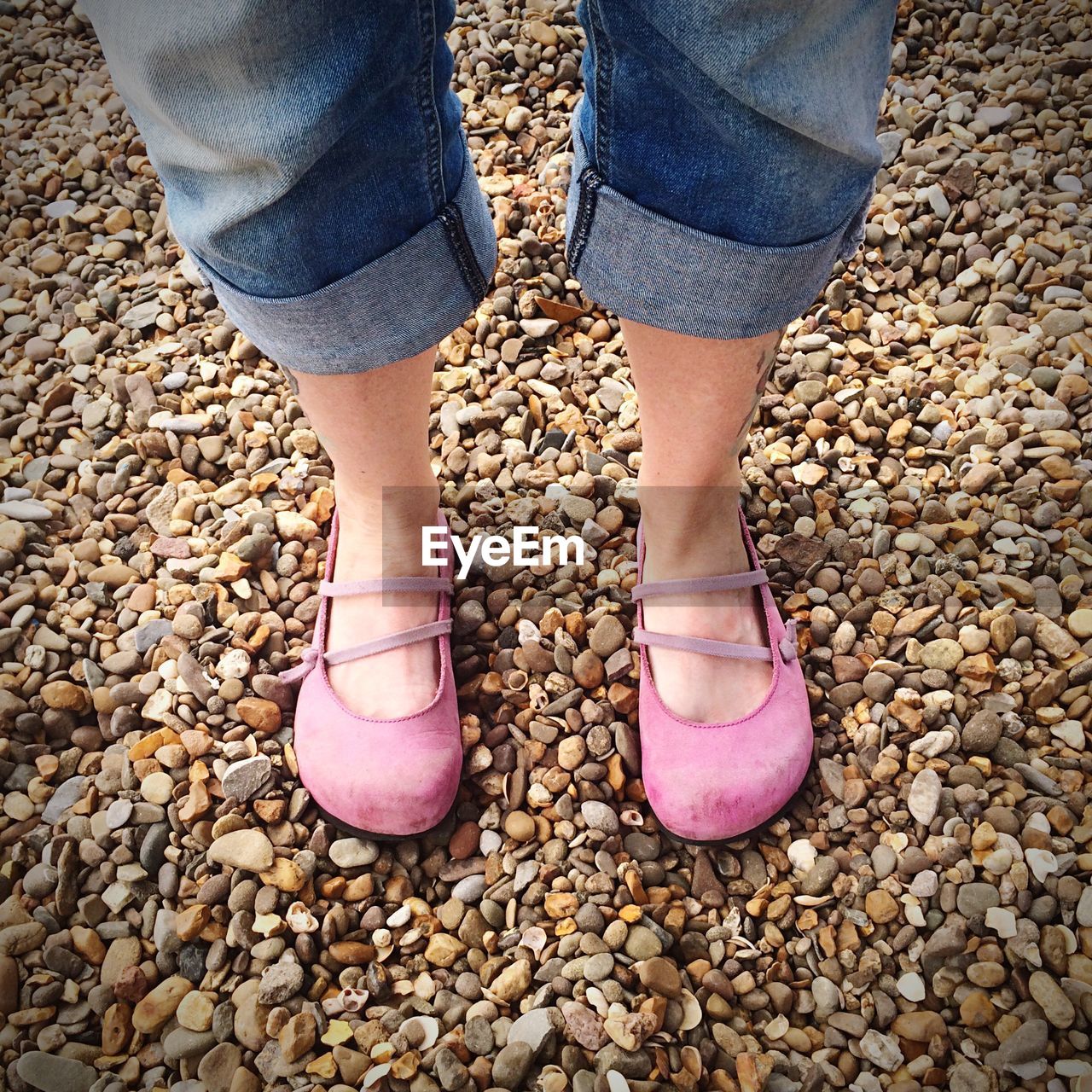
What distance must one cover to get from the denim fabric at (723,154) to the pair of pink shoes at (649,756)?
480 mm

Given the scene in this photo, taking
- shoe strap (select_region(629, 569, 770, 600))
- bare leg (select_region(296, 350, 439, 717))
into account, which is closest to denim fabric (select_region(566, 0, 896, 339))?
bare leg (select_region(296, 350, 439, 717))

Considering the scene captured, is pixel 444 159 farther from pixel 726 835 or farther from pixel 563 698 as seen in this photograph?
pixel 726 835

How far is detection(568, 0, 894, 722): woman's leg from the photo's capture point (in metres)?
0.71

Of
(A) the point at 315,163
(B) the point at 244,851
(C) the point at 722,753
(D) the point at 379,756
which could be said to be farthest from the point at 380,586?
(A) the point at 315,163

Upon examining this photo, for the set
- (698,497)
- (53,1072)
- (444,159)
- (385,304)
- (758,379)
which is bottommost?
(53,1072)

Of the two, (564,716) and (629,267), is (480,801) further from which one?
(629,267)

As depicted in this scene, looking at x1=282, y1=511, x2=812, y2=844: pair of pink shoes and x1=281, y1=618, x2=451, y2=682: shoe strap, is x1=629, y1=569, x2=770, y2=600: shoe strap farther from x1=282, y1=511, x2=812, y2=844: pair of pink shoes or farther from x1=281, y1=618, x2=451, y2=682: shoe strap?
x1=281, y1=618, x2=451, y2=682: shoe strap

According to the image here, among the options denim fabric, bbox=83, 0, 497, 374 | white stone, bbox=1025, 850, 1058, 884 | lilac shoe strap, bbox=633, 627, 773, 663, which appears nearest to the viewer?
denim fabric, bbox=83, 0, 497, 374

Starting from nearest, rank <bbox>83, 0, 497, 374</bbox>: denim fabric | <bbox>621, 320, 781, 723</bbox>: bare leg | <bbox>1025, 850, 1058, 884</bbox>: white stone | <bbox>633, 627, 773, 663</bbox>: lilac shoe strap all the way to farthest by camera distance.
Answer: <bbox>83, 0, 497, 374</bbox>: denim fabric → <bbox>621, 320, 781, 723</bbox>: bare leg → <bbox>1025, 850, 1058, 884</bbox>: white stone → <bbox>633, 627, 773, 663</bbox>: lilac shoe strap

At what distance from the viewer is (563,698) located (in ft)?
4.17

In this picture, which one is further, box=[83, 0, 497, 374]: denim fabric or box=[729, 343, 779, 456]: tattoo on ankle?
box=[729, 343, 779, 456]: tattoo on ankle

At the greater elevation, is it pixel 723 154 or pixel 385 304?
pixel 723 154

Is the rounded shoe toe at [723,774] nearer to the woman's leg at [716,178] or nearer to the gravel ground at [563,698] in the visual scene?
the gravel ground at [563,698]

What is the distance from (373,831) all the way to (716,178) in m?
0.88
